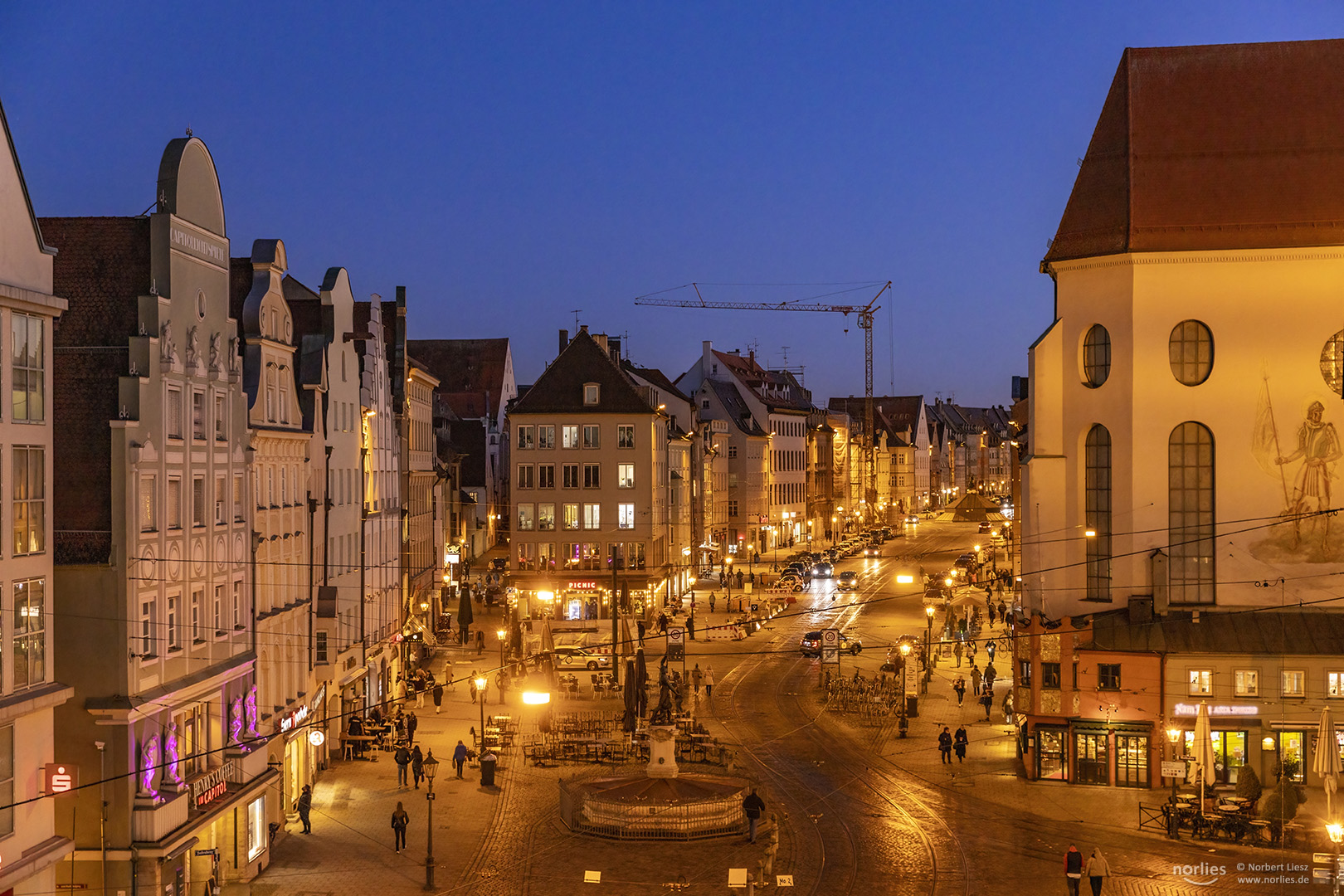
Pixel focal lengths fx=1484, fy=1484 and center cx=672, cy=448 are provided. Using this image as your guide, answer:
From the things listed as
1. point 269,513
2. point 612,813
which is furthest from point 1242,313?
point 269,513

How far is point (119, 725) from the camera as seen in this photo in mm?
27438

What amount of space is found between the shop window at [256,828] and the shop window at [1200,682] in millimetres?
25115

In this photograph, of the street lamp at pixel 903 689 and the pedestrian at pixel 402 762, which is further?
the street lamp at pixel 903 689

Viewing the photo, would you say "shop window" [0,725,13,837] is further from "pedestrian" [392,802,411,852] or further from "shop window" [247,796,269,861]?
"pedestrian" [392,802,411,852]

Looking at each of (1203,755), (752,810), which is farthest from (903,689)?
(752,810)

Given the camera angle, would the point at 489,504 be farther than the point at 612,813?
Yes

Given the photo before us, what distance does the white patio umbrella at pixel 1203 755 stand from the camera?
36031 mm

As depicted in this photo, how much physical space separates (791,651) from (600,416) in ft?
62.7

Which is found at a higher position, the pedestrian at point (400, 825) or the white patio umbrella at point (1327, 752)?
the white patio umbrella at point (1327, 752)

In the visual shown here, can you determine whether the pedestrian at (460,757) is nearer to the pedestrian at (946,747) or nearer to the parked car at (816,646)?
the pedestrian at (946,747)

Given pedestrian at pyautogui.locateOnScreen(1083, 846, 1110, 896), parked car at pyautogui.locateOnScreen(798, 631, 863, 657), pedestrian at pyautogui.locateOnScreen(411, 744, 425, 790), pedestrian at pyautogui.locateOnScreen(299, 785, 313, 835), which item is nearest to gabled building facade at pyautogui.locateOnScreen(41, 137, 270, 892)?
pedestrian at pyautogui.locateOnScreen(299, 785, 313, 835)

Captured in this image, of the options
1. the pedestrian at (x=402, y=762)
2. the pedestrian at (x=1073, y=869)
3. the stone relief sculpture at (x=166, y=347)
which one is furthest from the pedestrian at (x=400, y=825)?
the pedestrian at (x=1073, y=869)

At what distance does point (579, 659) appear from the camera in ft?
206

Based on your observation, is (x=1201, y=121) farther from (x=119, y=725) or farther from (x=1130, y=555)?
(x=119, y=725)
